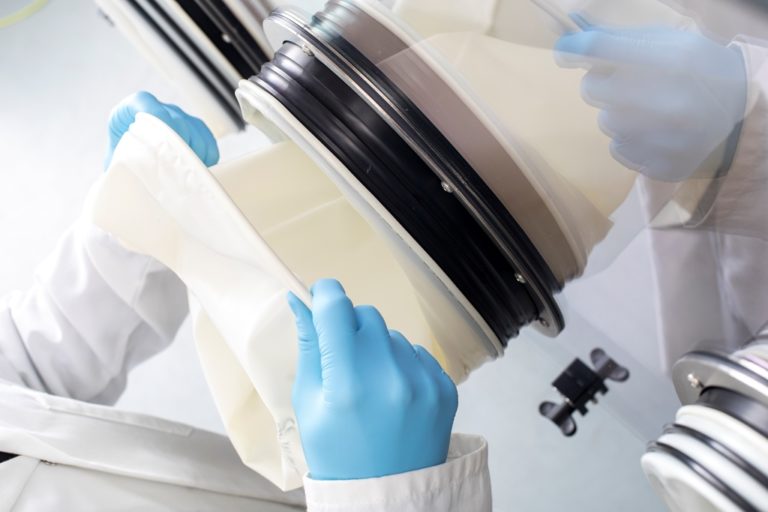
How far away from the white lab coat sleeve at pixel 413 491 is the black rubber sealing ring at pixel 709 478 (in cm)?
20

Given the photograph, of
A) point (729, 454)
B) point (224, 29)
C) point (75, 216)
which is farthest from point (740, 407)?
point (75, 216)

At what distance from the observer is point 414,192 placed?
1.79 ft

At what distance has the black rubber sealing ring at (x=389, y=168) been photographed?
54 centimetres

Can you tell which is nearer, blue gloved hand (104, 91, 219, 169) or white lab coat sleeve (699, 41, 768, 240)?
white lab coat sleeve (699, 41, 768, 240)

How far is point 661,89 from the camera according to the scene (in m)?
0.51

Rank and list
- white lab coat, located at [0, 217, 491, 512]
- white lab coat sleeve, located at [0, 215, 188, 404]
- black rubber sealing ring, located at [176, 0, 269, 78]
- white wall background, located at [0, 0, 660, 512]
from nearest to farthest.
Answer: white lab coat, located at [0, 217, 491, 512] < white lab coat sleeve, located at [0, 215, 188, 404] < black rubber sealing ring, located at [176, 0, 269, 78] < white wall background, located at [0, 0, 660, 512]

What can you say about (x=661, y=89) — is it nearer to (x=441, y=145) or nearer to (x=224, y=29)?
(x=441, y=145)

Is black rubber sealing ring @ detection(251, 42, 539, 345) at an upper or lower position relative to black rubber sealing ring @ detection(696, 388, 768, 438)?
upper

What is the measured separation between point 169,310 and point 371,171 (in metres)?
0.52

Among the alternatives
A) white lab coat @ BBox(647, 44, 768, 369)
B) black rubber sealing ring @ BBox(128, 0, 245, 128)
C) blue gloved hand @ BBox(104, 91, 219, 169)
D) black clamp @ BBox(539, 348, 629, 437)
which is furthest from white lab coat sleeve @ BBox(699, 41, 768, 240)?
black rubber sealing ring @ BBox(128, 0, 245, 128)

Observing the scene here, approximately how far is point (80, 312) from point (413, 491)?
0.56m

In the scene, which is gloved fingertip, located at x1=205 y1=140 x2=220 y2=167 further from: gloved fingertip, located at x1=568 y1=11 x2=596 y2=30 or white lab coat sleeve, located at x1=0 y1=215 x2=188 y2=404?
gloved fingertip, located at x1=568 y1=11 x2=596 y2=30

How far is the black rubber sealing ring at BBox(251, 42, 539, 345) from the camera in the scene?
0.54m

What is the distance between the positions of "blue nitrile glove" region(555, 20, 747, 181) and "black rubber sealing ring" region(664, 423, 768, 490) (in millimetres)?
250
